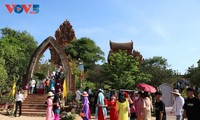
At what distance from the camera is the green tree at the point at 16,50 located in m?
45.3

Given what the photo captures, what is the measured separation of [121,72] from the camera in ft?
101

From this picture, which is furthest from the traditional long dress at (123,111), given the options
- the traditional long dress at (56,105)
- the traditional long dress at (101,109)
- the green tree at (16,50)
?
the green tree at (16,50)

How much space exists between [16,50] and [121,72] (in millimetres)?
23278

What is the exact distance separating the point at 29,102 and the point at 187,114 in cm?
1845

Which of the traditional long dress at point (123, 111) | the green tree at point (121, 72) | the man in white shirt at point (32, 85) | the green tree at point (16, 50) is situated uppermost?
the green tree at point (16, 50)

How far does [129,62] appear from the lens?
31.3m

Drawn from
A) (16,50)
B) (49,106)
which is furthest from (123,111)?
(16,50)

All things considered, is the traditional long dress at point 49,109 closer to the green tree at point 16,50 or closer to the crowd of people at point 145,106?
the crowd of people at point 145,106

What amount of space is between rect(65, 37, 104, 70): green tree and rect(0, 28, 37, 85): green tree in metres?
6.75

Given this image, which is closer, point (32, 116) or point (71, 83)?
point (32, 116)

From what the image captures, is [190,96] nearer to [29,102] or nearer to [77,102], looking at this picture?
[77,102]

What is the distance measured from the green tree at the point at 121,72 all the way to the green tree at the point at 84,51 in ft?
98.2

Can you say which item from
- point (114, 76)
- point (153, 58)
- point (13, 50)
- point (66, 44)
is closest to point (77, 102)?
point (114, 76)

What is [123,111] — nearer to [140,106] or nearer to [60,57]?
[140,106]
